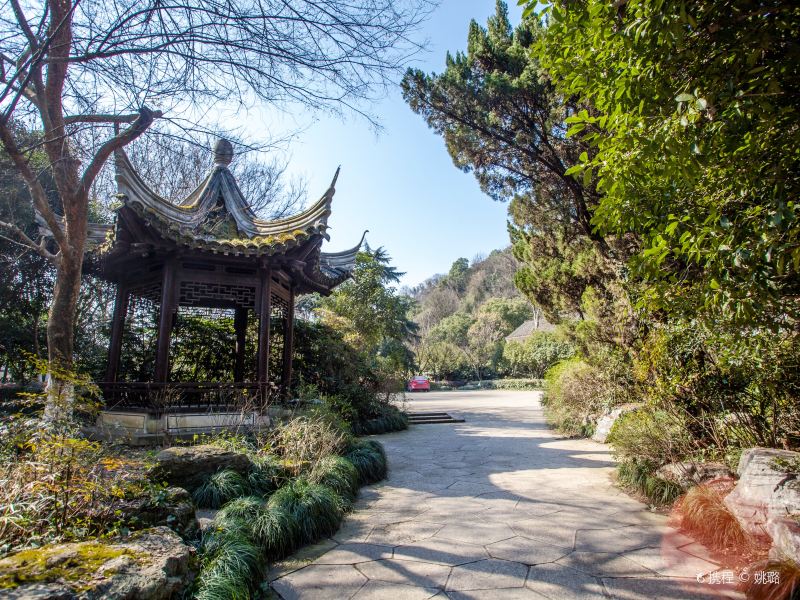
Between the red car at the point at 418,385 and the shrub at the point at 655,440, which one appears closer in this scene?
the shrub at the point at 655,440

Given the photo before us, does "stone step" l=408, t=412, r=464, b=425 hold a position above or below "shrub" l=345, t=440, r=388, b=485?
below

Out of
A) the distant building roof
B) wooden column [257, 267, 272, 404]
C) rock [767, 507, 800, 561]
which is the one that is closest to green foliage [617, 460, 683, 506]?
rock [767, 507, 800, 561]

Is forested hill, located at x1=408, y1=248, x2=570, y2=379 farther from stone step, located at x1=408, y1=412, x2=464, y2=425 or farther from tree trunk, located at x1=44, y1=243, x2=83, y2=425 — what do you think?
tree trunk, located at x1=44, y1=243, x2=83, y2=425

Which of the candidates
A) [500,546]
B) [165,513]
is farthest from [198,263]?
[500,546]

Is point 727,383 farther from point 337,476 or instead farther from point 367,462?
point 337,476

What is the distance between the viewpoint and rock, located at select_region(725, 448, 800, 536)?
10.6 feet

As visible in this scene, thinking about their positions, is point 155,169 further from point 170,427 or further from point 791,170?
point 791,170

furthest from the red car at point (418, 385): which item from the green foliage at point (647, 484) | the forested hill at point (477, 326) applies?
the green foliage at point (647, 484)

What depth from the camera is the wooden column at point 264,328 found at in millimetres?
6984

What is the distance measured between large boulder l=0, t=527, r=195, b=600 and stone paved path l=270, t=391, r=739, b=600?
837 millimetres

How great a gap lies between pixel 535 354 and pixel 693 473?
27243 mm

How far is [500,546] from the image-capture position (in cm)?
351

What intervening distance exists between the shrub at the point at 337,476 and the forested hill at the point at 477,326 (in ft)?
66.3

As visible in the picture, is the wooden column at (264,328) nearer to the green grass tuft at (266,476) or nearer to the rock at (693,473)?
the green grass tuft at (266,476)
